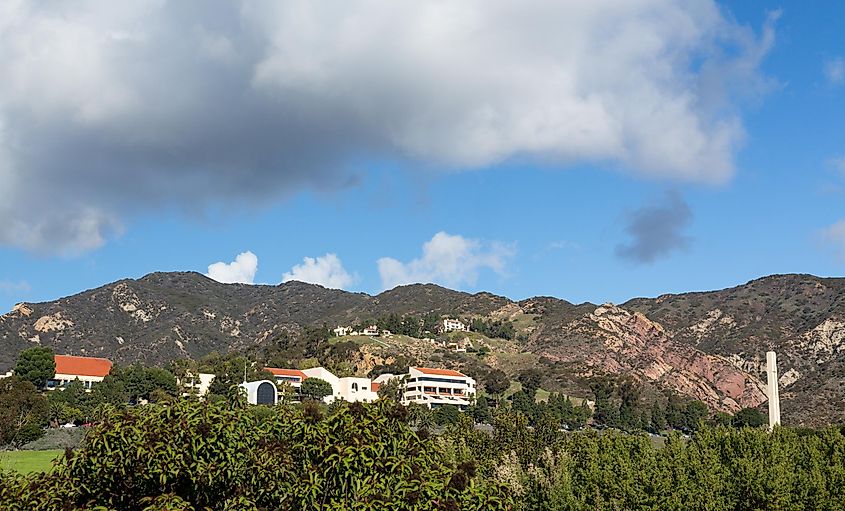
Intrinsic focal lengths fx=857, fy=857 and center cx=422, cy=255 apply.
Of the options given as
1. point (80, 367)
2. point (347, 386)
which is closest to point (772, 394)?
point (347, 386)

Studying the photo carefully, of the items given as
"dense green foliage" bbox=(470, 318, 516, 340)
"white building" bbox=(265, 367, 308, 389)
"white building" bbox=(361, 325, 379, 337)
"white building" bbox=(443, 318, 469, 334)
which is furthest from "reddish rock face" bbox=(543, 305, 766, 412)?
"white building" bbox=(265, 367, 308, 389)

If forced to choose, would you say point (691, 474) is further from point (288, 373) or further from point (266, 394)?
point (288, 373)

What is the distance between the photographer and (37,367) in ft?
382

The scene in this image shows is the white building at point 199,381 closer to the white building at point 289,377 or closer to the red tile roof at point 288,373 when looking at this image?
the white building at point 289,377

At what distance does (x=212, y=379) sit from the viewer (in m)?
124

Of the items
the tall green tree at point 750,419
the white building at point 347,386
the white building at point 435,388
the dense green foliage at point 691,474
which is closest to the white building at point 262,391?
the white building at point 347,386

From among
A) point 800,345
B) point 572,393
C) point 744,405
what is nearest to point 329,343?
point 572,393

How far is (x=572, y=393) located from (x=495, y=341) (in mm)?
44467

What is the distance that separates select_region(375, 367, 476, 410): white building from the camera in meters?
133

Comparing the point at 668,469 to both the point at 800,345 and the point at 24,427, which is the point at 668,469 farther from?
the point at 800,345

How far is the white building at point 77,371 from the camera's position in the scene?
405 feet

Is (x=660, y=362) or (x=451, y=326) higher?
(x=451, y=326)

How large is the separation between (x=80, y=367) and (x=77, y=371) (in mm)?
2250

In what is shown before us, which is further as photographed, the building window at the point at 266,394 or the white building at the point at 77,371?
the white building at the point at 77,371
